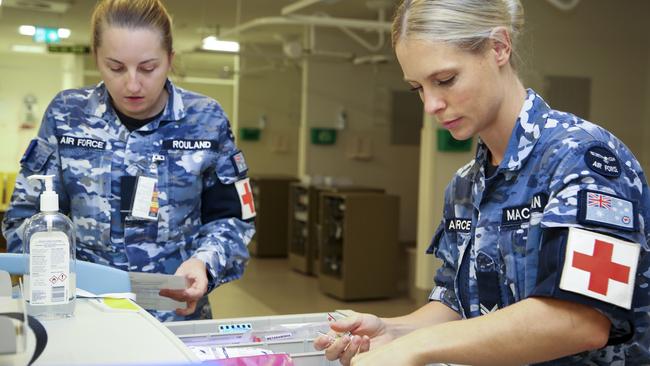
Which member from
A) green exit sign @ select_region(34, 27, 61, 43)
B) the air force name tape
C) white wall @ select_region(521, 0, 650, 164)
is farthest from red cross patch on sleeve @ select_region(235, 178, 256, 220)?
white wall @ select_region(521, 0, 650, 164)

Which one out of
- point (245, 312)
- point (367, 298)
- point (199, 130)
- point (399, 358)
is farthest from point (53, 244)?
point (367, 298)

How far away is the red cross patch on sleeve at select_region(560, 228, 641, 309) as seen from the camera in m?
1.01

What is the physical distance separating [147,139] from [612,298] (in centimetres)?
118

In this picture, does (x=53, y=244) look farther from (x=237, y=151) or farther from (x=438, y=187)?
(x=438, y=187)

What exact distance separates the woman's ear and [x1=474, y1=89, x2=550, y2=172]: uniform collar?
9 cm

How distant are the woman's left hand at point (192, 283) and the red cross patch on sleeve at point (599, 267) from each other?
87 cm

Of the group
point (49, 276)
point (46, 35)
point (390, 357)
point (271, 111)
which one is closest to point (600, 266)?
point (390, 357)

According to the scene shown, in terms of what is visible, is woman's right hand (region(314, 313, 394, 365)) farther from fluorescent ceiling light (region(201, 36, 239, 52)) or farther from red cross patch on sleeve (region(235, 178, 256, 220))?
fluorescent ceiling light (region(201, 36, 239, 52))

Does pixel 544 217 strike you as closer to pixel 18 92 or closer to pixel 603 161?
pixel 603 161

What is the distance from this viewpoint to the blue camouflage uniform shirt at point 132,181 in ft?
5.66

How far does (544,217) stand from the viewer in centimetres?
108

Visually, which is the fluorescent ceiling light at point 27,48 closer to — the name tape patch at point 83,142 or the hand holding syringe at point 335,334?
the name tape patch at point 83,142

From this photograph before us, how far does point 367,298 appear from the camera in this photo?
21.2 feet

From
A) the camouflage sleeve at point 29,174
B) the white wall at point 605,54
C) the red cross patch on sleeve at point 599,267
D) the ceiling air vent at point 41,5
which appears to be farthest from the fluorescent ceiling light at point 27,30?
the red cross patch on sleeve at point 599,267
